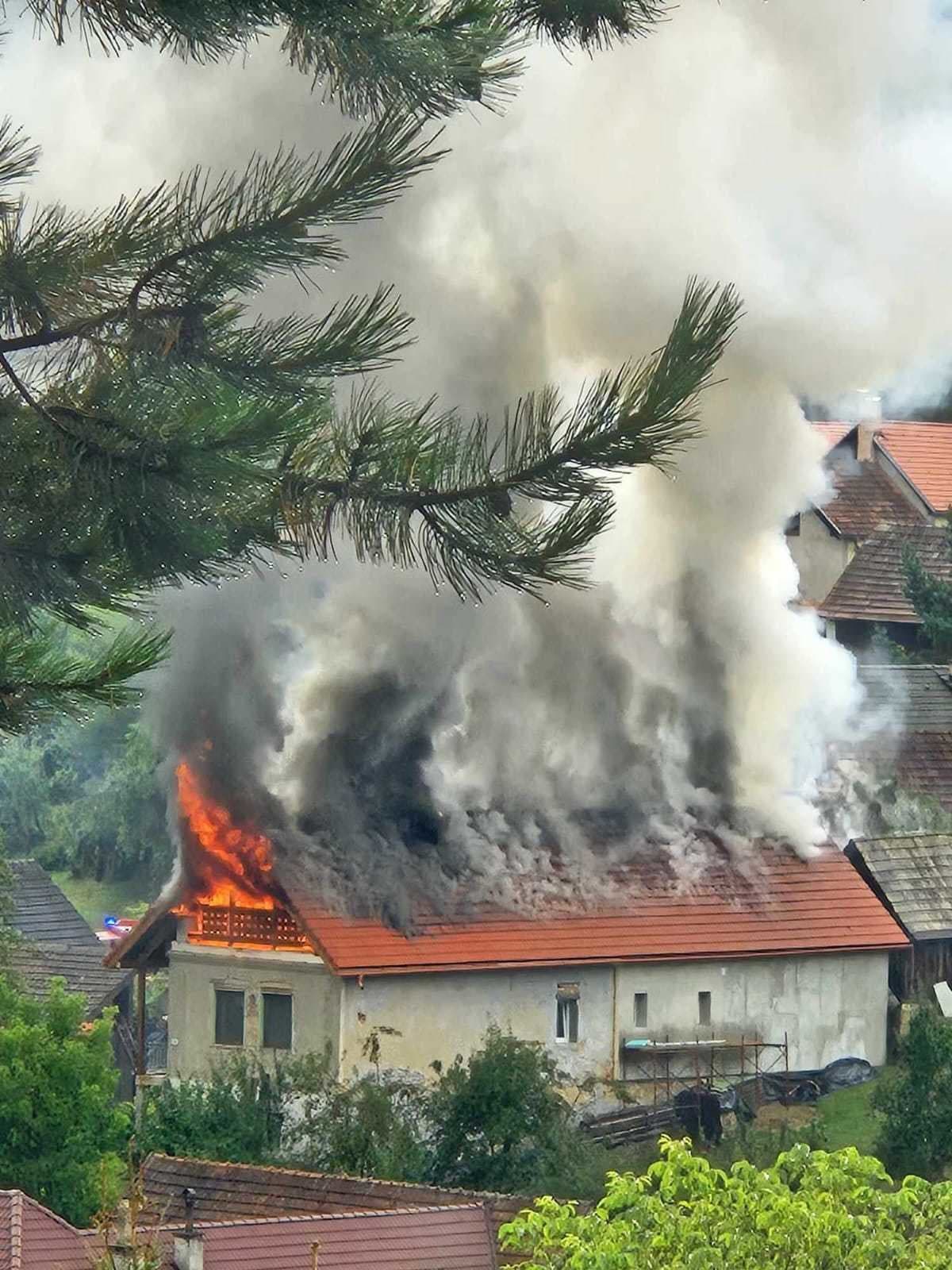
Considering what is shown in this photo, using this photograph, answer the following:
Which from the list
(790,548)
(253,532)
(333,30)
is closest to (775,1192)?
(253,532)

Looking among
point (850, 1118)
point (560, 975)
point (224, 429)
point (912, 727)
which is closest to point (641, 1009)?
point (560, 975)

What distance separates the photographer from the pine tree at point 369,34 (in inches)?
393

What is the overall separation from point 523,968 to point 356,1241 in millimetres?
9972

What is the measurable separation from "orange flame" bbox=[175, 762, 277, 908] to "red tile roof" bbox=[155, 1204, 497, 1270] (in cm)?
939

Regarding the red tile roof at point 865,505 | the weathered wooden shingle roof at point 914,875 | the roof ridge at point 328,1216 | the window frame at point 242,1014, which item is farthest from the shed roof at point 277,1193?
the red tile roof at point 865,505

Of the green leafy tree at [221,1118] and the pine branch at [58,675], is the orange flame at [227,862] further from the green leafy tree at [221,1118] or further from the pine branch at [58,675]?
the pine branch at [58,675]

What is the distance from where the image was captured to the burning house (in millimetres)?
34719

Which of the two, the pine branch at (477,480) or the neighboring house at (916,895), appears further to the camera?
the neighboring house at (916,895)

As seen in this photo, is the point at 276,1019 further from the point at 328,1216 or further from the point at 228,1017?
the point at 328,1216

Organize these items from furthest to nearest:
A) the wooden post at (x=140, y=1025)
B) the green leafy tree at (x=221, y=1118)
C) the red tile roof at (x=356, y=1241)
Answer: the wooden post at (x=140, y=1025)
the green leafy tree at (x=221, y=1118)
the red tile roof at (x=356, y=1241)

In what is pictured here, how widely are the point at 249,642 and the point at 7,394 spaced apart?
95.1ft

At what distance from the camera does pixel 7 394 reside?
1022 centimetres

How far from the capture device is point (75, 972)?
144 feet

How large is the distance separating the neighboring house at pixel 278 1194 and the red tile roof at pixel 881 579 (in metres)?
27.0
